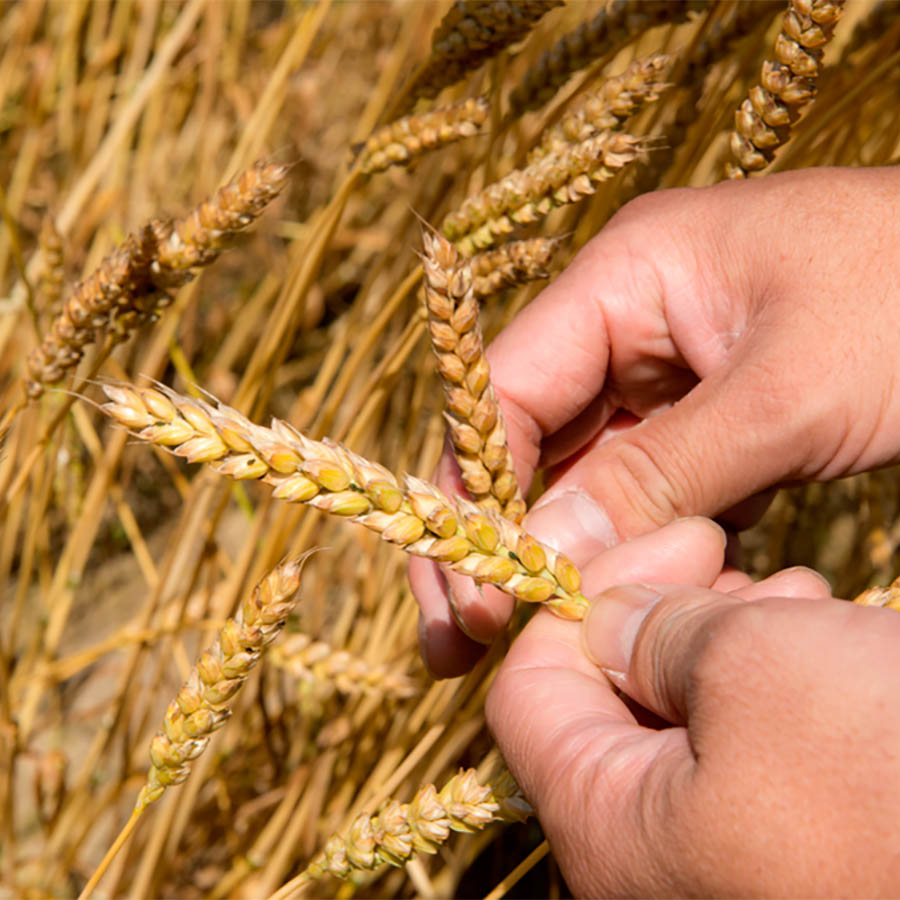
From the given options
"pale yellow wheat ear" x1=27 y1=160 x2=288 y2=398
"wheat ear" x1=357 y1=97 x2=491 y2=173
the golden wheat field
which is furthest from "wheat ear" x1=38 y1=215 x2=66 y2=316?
"wheat ear" x1=357 y1=97 x2=491 y2=173

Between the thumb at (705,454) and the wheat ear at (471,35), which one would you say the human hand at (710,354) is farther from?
the wheat ear at (471,35)

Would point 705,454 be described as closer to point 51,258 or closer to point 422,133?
point 422,133

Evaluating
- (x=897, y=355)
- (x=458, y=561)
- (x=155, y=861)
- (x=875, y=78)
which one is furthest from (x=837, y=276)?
(x=155, y=861)

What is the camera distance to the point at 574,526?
0.63 meters

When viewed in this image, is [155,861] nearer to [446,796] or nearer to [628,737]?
[446,796]

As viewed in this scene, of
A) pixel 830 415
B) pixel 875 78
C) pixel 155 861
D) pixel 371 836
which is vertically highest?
pixel 875 78

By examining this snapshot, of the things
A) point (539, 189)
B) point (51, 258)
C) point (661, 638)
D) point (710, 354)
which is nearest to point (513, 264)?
point (539, 189)

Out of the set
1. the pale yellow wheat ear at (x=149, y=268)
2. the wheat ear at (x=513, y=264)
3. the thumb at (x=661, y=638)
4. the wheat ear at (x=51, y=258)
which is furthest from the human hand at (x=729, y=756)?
the wheat ear at (x=51, y=258)

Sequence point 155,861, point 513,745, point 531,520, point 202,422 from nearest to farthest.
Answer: point 202,422, point 513,745, point 531,520, point 155,861

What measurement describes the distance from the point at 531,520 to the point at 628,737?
0.19 metres

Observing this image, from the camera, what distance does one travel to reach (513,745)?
0.50 metres

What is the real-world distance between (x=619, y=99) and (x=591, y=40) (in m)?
0.12

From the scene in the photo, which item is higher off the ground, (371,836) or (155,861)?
(371,836)

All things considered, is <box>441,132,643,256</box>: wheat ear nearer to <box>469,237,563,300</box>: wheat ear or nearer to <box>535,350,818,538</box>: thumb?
<box>469,237,563,300</box>: wheat ear
